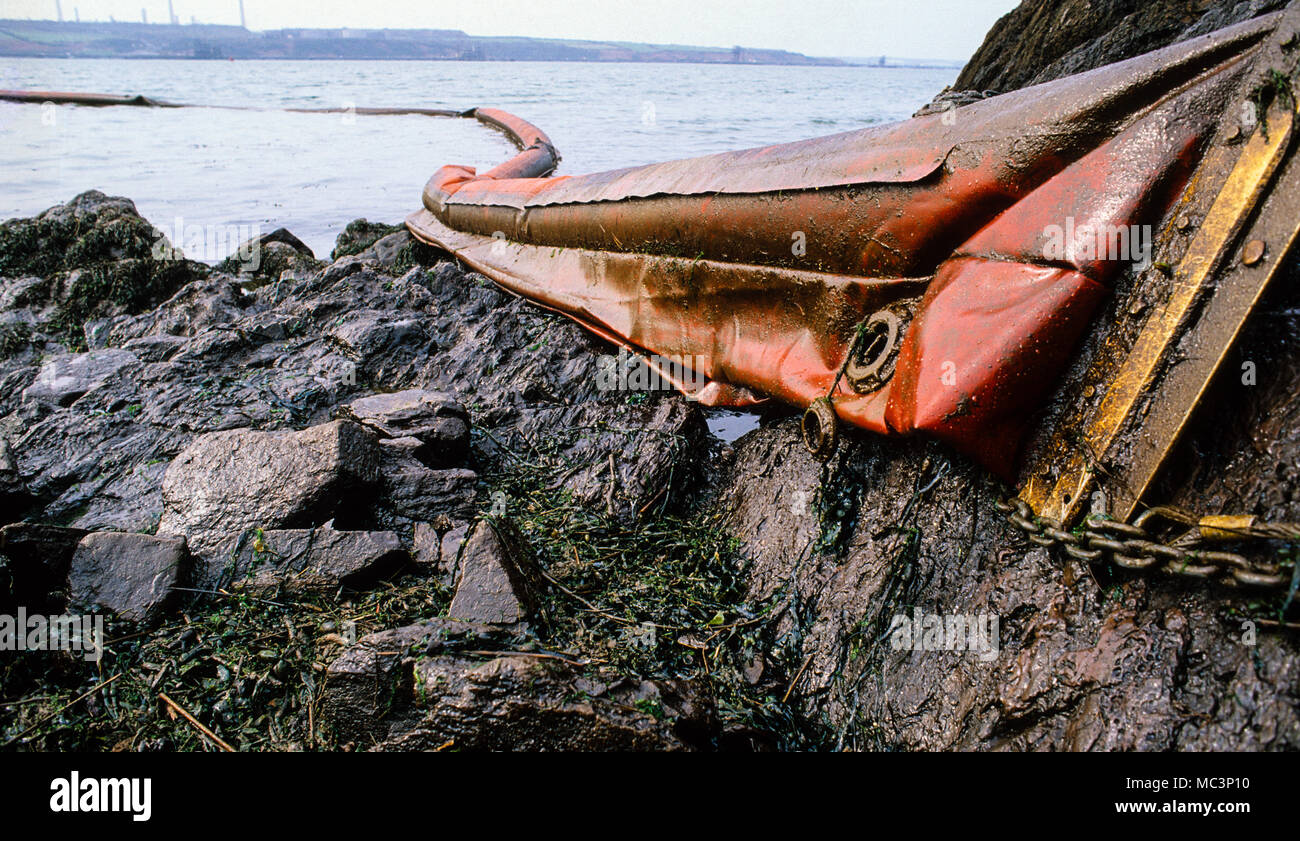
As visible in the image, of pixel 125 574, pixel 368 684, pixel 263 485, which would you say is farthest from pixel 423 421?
pixel 368 684

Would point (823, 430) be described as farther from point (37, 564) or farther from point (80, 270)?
point (80, 270)

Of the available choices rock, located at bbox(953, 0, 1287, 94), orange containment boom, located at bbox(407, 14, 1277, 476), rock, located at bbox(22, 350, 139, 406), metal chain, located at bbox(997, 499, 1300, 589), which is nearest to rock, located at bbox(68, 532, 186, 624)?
rock, located at bbox(22, 350, 139, 406)

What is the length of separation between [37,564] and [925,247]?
3041 mm

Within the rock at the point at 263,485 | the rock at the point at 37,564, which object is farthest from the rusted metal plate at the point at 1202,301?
the rock at the point at 37,564

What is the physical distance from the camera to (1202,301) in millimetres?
1670

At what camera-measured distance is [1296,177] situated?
1.57m

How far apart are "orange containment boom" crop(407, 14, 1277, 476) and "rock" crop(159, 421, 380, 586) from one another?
5.03 feet

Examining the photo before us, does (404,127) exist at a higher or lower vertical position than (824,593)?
higher

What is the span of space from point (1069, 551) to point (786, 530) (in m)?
1.04

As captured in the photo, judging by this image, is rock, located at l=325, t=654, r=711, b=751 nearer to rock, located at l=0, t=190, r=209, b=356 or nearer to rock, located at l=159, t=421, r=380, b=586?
rock, located at l=159, t=421, r=380, b=586
